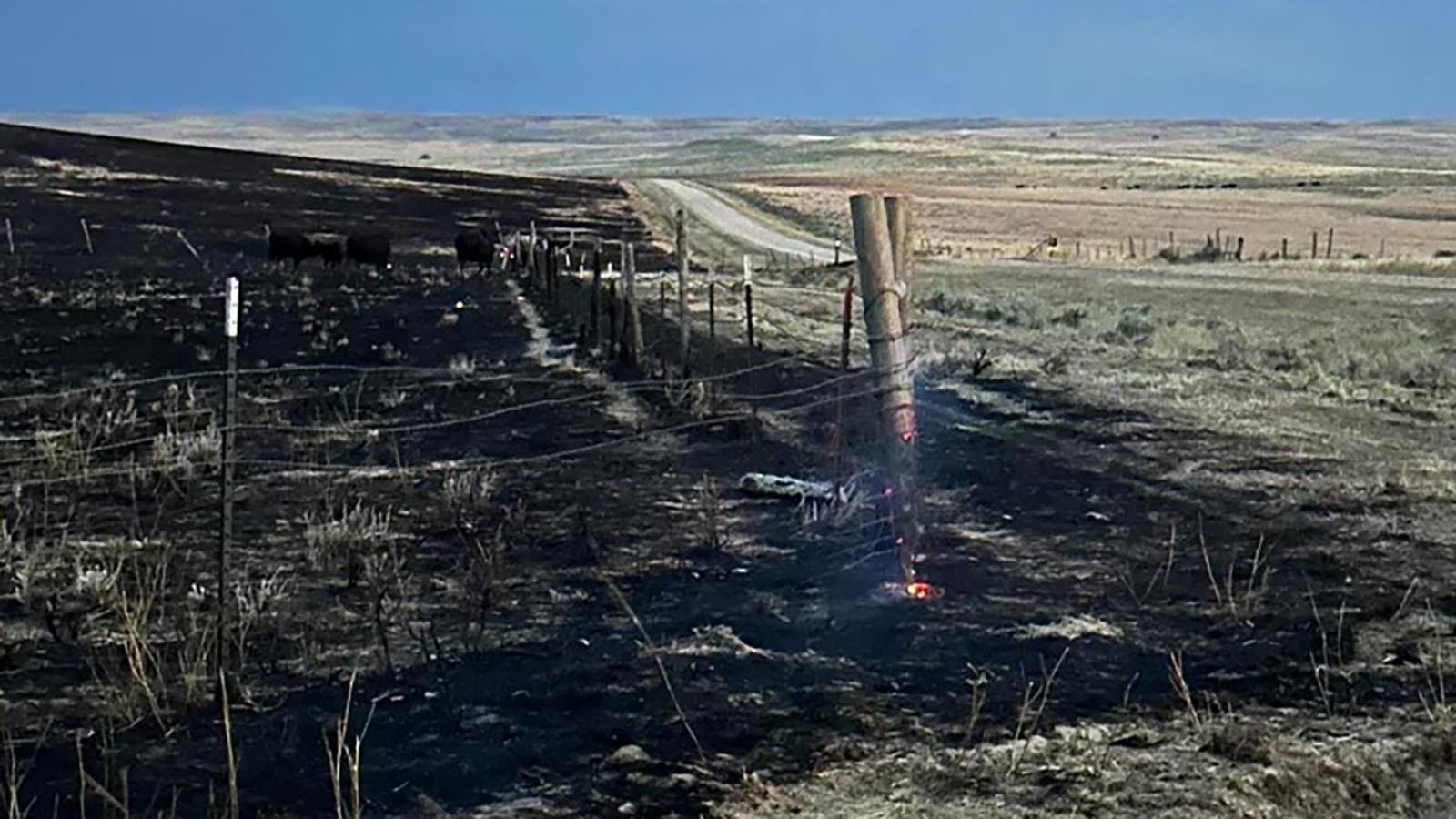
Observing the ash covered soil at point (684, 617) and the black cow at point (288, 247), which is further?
the black cow at point (288, 247)

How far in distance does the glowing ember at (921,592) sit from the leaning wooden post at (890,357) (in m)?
0.06

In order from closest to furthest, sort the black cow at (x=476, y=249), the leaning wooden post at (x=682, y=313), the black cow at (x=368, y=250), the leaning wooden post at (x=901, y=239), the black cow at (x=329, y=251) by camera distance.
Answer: the leaning wooden post at (x=901, y=239), the leaning wooden post at (x=682, y=313), the black cow at (x=329, y=251), the black cow at (x=368, y=250), the black cow at (x=476, y=249)

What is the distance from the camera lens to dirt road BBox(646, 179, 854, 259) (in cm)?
5152

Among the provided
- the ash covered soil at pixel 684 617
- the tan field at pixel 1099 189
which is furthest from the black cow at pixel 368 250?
the ash covered soil at pixel 684 617

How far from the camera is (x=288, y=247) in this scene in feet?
120

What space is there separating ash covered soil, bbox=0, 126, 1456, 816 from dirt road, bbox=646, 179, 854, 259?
34.6 meters

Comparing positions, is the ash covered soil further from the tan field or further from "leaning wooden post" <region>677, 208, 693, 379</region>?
the tan field

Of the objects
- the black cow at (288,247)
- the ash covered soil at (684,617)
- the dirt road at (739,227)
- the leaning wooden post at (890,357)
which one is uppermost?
the leaning wooden post at (890,357)

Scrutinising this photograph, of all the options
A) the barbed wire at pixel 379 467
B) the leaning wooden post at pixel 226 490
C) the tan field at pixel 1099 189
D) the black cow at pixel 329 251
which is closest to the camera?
the leaning wooden post at pixel 226 490

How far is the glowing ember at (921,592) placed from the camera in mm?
8547

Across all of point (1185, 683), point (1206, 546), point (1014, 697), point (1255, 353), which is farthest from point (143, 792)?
point (1255, 353)

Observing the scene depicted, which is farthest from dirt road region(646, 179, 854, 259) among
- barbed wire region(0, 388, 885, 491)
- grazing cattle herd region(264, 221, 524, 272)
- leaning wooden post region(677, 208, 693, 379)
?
barbed wire region(0, 388, 885, 491)

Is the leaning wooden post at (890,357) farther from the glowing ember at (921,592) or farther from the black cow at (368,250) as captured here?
→ the black cow at (368,250)

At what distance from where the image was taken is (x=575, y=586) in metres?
8.93
